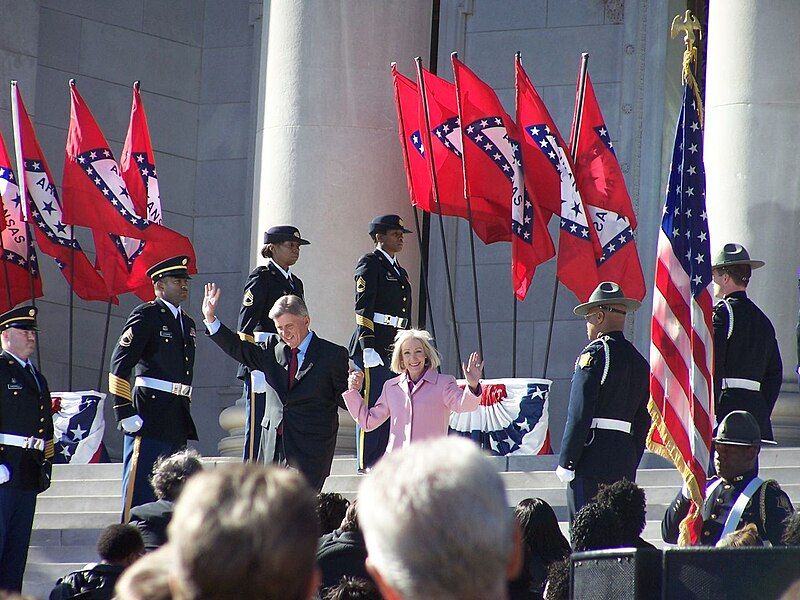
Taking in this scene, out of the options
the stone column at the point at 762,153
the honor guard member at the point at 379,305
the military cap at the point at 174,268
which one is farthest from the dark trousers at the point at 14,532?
the stone column at the point at 762,153

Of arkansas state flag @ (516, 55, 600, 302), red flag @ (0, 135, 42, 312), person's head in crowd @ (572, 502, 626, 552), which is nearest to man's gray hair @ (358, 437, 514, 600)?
person's head in crowd @ (572, 502, 626, 552)

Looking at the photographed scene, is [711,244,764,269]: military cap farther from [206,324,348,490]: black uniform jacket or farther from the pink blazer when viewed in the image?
[206,324,348,490]: black uniform jacket

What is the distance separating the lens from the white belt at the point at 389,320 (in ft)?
40.0

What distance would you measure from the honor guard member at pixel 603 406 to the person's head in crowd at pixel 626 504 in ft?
8.18

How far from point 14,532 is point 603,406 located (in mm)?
3688

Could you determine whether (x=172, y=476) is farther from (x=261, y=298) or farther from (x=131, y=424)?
(x=261, y=298)

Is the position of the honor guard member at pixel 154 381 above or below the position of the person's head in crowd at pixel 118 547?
above

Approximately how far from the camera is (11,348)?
11.0 meters

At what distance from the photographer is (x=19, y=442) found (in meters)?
10.5

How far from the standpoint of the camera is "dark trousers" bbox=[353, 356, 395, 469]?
38.1 ft

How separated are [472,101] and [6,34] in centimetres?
585

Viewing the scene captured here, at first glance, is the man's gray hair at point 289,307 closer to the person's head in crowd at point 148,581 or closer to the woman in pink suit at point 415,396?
the woman in pink suit at point 415,396

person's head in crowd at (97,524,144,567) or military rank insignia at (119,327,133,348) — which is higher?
military rank insignia at (119,327,133,348)

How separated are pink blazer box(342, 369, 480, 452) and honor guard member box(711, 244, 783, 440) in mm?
1555
